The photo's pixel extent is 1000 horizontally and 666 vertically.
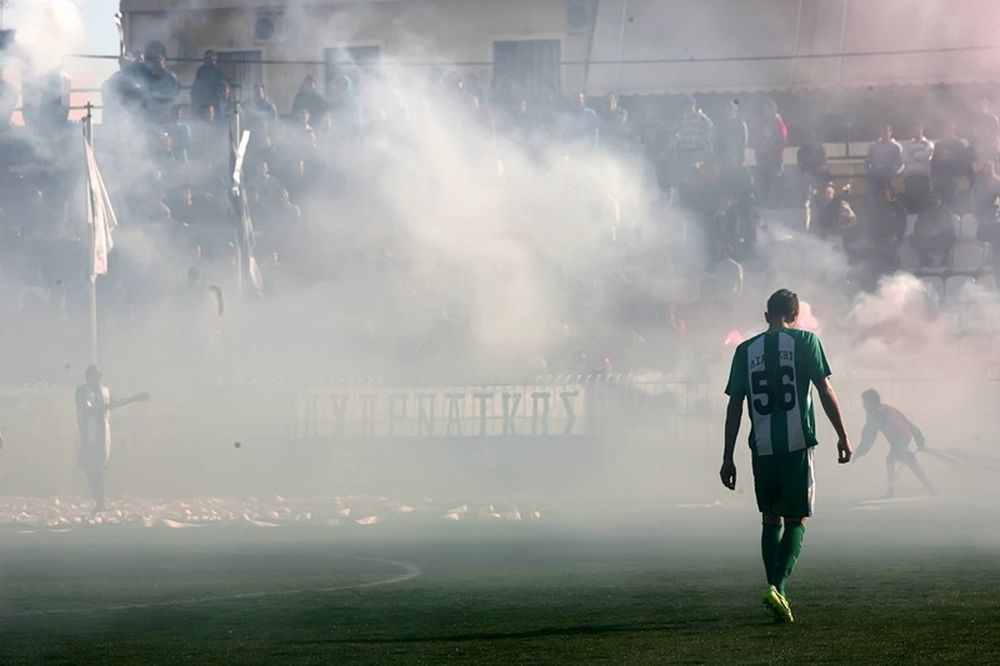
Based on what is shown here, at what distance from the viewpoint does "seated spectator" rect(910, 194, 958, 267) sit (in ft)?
83.3

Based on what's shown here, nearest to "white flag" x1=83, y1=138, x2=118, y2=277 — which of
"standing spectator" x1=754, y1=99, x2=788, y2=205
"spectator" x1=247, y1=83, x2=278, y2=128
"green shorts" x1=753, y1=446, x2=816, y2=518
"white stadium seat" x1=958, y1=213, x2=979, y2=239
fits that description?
"spectator" x1=247, y1=83, x2=278, y2=128

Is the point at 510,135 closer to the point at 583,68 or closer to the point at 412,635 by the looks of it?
the point at 583,68

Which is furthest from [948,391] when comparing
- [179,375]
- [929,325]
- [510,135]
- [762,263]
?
[179,375]

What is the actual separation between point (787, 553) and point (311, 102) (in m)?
18.4

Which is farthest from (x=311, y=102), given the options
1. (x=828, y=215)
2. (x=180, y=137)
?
(x=828, y=215)

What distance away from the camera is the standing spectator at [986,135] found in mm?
25891

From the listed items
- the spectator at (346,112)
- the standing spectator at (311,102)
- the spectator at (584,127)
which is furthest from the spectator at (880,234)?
the standing spectator at (311,102)

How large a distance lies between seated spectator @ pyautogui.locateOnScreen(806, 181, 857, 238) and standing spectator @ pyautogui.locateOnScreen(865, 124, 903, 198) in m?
0.51

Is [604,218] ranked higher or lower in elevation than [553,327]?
higher

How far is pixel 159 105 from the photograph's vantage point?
25.8 metres

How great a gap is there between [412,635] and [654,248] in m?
18.0

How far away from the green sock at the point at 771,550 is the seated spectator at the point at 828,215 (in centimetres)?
1702

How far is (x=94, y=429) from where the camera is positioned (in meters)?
20.4

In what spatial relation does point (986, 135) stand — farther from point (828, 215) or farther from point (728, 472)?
point (728, 472)
